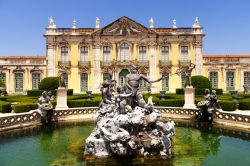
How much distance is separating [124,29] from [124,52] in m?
2.50

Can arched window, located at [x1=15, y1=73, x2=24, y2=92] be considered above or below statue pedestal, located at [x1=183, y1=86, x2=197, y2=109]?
above

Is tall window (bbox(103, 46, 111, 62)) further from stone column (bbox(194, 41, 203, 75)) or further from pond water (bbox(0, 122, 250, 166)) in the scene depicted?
pond water (bbox(0, 122, 250, 166))

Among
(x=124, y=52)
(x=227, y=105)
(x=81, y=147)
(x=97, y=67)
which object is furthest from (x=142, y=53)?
(x=81, y=147)

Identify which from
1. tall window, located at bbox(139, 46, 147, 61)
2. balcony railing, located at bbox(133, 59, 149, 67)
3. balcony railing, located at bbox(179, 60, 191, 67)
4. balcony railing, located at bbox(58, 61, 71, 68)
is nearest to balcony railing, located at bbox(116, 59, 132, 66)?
balcony railing, located at bbox(133, 59, 149, 67)

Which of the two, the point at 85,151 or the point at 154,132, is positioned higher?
the point at 154,132

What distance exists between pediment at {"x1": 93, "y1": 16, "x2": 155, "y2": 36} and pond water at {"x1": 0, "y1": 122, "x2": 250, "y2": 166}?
20.7 metres

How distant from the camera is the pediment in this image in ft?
106

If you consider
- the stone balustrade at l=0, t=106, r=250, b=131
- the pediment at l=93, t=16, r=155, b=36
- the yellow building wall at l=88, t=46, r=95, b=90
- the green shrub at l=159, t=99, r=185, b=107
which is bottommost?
the stone balustrade at l=0, t=106, r=250, b=131

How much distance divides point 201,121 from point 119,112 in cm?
606

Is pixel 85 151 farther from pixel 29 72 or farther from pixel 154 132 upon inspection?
pixel 29 72

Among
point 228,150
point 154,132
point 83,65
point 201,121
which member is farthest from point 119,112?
point 83,65

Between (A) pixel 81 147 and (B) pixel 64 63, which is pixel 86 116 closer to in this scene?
(A) pixel 81 147

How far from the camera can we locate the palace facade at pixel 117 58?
32594mm

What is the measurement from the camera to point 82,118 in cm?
1582
